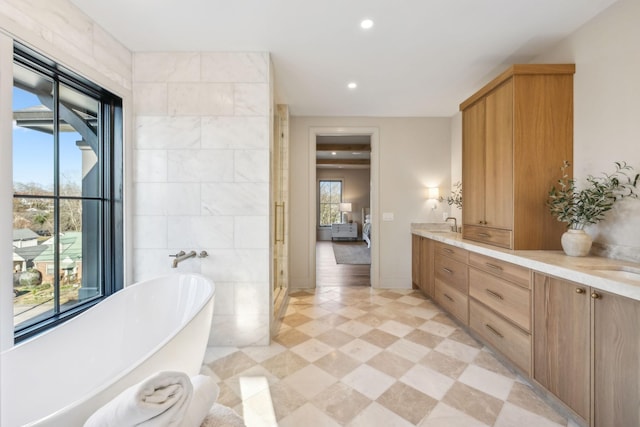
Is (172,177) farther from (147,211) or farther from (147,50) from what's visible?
(147,50)

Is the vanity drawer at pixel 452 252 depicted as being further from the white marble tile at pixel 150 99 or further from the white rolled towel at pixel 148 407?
the white marble tile at pixel 150 99

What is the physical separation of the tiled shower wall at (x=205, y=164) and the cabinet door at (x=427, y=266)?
2.05 m

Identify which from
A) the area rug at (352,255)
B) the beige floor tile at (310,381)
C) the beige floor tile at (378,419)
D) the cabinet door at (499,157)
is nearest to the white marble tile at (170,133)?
the beige floor tile at (310,381)

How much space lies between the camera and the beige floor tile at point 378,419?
139 cm

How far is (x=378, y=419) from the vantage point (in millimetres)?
1428

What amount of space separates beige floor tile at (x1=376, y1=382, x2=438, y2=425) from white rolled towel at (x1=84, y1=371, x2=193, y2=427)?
4.24 feet

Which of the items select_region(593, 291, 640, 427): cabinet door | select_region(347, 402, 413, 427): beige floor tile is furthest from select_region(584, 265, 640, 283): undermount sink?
select_region(347, 402, 413, 427): beige floor tile

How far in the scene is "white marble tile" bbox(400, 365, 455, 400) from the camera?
5.41 feet

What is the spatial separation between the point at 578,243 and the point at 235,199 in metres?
2.53

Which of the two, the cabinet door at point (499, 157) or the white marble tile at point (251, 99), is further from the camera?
the white marble tile at point (251, 99)

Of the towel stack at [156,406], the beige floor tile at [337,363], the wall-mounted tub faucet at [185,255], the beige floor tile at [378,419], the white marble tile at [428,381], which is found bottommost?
the beige floor tile at [378,419]

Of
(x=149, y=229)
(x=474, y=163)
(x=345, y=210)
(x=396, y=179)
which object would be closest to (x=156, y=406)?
(x=149, y=229)

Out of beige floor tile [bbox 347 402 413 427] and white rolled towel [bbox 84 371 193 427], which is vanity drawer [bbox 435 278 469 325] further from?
white rolled towel [bbox 84 371 193 427]

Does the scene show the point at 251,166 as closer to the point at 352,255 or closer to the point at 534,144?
the point at 534,144
